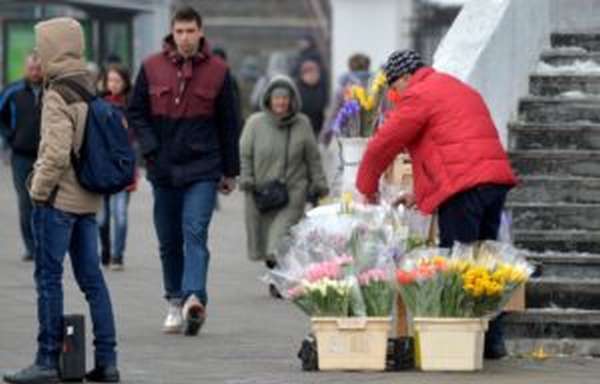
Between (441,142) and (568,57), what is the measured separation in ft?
13.8

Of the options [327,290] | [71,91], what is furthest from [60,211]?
[327,290]

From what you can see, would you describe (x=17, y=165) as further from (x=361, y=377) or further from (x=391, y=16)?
(x=391, y=16)

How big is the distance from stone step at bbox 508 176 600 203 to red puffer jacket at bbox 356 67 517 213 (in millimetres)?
2114

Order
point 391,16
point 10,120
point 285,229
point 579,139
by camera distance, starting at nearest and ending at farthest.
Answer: point 579,139
point 285,229
point 10,120
point 391,16

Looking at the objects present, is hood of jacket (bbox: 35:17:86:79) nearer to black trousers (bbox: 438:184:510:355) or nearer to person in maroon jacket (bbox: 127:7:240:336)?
black trousers (bbox: 438:184:510:355)

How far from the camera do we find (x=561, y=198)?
1403 centimetres

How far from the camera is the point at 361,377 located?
37.5 feet

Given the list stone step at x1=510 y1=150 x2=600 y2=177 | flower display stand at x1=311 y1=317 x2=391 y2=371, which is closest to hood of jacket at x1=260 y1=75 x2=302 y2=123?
stone step at x1=510 y1=150 x2=600 y2=177

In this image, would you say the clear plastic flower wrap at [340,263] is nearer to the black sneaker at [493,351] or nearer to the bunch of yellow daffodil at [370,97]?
the black sneaker at [493,351]

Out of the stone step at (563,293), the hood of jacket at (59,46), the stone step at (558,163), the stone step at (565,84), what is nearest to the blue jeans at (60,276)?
the hood of jacket at (59,46)

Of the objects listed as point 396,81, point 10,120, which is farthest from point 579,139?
point 10,120

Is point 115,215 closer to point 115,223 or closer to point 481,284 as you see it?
point 115,223

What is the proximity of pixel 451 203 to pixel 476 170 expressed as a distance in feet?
0.70

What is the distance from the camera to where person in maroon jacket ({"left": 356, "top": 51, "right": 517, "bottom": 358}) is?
38.7ft
